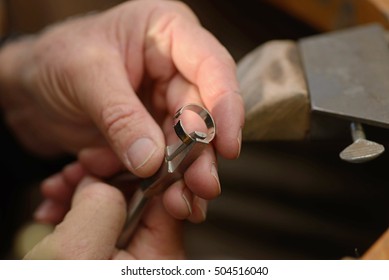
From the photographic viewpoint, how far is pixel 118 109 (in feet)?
1.32

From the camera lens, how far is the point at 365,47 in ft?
1.58

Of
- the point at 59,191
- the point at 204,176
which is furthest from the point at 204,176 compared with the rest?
the point at 59,191

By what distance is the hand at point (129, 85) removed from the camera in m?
0.38

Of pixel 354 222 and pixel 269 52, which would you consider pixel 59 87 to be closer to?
pixel 269 52

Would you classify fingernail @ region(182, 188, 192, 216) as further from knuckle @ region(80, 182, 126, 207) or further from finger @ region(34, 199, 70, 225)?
finger @ region(34, 199, 70, 225)

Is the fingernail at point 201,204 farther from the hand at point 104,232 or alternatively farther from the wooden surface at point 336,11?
the wooden surface at point 336,11

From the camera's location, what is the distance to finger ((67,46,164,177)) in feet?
1.23

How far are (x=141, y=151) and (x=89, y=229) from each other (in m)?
0.08

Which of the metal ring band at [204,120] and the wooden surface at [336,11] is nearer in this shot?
the metal ring band at [204,120]

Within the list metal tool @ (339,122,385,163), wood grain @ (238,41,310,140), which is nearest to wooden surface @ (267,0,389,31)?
wood grain @ (238,41,310,140)

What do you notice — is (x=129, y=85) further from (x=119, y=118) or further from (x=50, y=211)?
(x=50, y=211)

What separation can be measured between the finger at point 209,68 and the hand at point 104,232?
11cm

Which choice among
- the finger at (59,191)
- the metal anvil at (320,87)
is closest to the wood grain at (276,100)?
the metal anvil at (320,87)
